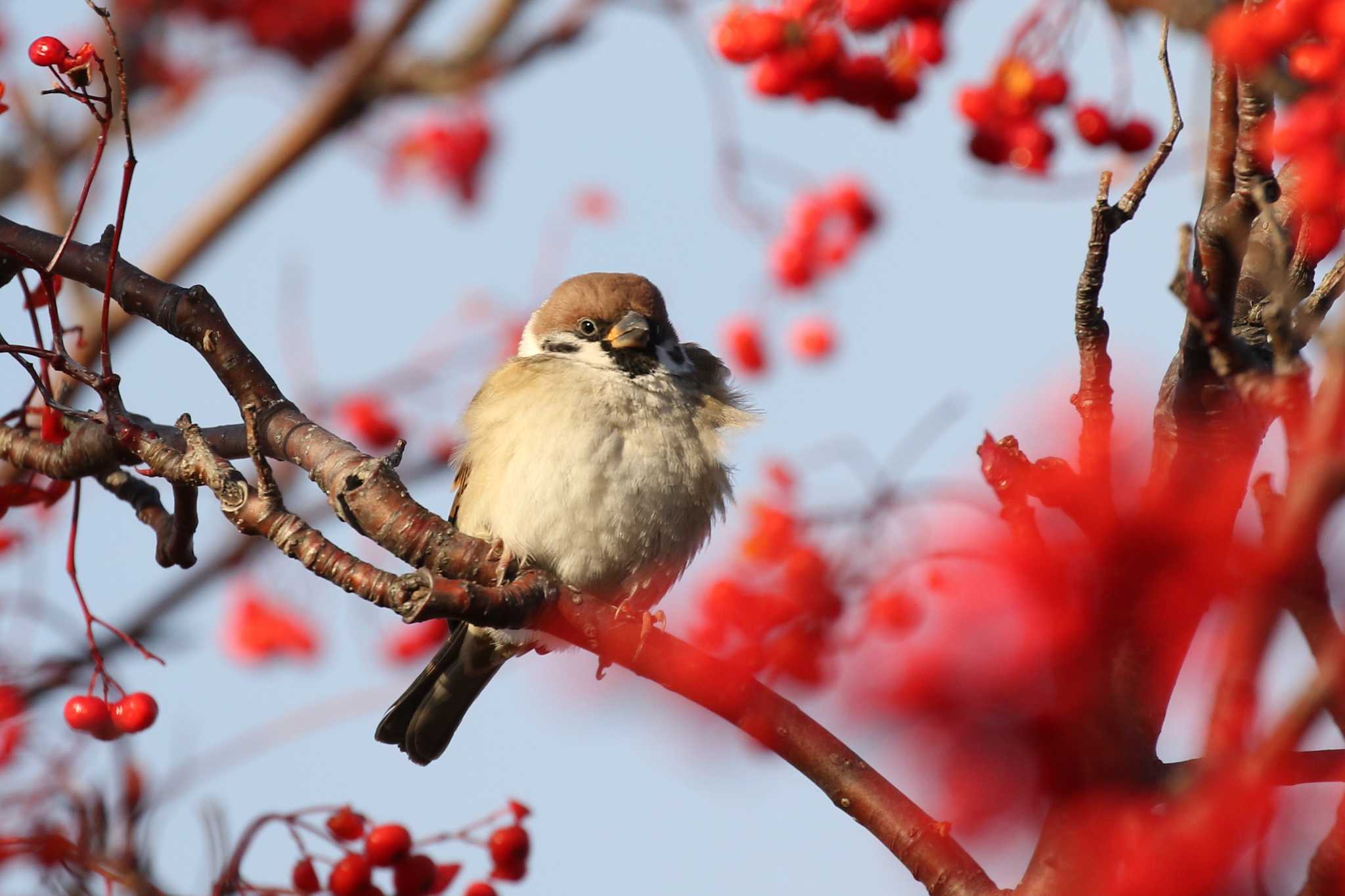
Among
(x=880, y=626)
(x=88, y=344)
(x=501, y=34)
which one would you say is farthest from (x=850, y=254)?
(x=88, y=344)

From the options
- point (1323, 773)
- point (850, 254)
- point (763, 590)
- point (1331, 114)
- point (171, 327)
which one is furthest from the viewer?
point (850, 254)

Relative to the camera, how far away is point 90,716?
2854 millimetres

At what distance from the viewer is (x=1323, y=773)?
2.07m

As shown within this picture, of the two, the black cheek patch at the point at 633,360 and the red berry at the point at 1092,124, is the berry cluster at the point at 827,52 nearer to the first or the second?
the red berry at the point at 1092,124

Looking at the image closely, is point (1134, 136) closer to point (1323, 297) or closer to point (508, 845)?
point (1323, 297)

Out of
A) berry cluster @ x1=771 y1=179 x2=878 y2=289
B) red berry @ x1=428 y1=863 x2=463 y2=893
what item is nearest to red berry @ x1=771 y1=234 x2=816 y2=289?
berry cluster @ x1=771 y1=179 x2=878 y2=289

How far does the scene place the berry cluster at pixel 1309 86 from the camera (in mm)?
2314

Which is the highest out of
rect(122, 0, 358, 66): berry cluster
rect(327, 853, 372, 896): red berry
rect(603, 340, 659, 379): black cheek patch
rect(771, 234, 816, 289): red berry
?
rect(122, 0, 358, 66): berry cluster

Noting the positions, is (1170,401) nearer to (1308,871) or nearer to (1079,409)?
(1079,409)

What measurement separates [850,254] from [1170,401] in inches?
147

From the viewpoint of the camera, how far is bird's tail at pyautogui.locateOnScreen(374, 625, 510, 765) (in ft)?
14.7

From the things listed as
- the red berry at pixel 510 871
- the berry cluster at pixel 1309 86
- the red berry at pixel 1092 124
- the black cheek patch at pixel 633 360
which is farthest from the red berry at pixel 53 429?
the red berry at pixel 1092 124

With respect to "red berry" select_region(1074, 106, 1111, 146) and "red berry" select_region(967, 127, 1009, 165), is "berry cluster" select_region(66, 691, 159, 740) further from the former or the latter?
"red berry" select_region(1074, 106, 1111, 146)

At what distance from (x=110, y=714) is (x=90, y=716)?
0.04 meters
